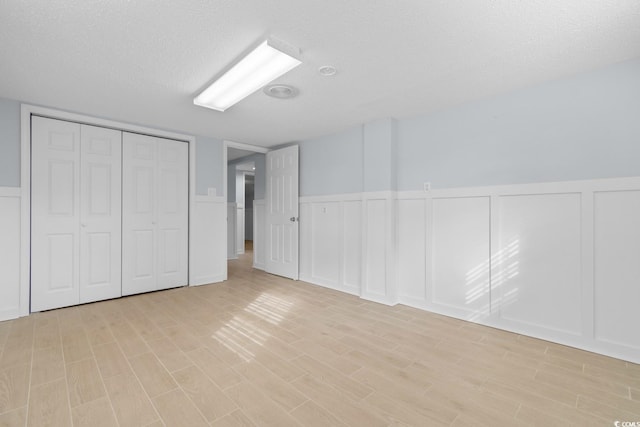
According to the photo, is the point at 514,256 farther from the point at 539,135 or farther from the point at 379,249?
the point at 379,249

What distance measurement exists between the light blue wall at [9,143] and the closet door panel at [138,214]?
3.31ft

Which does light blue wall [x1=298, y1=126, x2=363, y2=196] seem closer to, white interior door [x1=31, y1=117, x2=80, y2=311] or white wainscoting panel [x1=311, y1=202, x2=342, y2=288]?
white wainscoting panel [x1=311, y1=202, x2=342, y2=288]

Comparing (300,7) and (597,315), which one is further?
(597,315)

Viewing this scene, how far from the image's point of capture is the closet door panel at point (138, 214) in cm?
396

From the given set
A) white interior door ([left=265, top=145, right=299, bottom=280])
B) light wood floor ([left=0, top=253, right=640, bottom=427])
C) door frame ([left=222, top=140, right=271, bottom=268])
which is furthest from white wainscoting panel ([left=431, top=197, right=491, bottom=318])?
door frame ([left=222, top=140, right=271, bottom=268])

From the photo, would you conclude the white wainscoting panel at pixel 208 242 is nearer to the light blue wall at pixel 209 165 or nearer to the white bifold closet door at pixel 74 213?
the light blue wall at pixel 209 165

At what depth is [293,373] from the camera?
208 centimetres

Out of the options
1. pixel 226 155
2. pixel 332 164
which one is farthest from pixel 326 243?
pixel 226 155

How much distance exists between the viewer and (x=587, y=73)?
250 cm

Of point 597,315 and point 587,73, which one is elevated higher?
point 587,73

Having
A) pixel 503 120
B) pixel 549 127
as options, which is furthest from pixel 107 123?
pixel 549 127

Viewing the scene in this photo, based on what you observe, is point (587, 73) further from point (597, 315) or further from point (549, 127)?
point (597, 315)

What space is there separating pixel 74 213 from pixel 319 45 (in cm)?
359

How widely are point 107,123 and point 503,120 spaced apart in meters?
4.73
